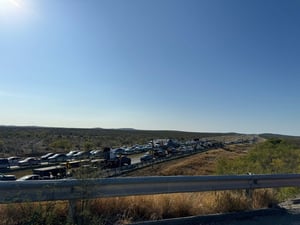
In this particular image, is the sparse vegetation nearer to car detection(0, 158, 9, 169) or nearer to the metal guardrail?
the metal guardrail

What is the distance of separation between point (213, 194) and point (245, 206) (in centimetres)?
77

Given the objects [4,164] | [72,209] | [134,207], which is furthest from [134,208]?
[4,164]

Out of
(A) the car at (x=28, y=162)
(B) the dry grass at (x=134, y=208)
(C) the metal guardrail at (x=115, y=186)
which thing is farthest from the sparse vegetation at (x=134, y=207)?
(A) the car at (x=28, y=162)

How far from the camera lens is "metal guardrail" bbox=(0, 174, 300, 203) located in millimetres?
5523

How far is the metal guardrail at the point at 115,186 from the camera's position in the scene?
18.1ft

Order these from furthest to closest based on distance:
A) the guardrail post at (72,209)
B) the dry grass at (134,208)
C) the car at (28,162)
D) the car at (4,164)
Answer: the car at (28,162) < the car at (4,164) < the guardrail post at (72,209) < the dry grass at (134,208)

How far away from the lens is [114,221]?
6.13 metres

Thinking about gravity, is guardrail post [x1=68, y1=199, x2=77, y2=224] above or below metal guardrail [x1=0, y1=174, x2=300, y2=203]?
below

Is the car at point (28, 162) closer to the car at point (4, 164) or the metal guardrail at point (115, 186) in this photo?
the car at point (4, 164)

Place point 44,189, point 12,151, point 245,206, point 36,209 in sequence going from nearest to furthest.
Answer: point 36,209 → point 44,189 → point 245,206 → point 12,151

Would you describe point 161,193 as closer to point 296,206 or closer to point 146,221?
point 146,221

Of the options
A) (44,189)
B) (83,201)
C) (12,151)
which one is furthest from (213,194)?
(12,151)

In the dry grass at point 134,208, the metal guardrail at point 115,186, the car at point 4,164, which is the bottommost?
the car at point 4,164

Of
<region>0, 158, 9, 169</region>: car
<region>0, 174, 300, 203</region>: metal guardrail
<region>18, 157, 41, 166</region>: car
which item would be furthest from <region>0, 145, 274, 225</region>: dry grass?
<region>18, 157, 41, 166</region>: car
